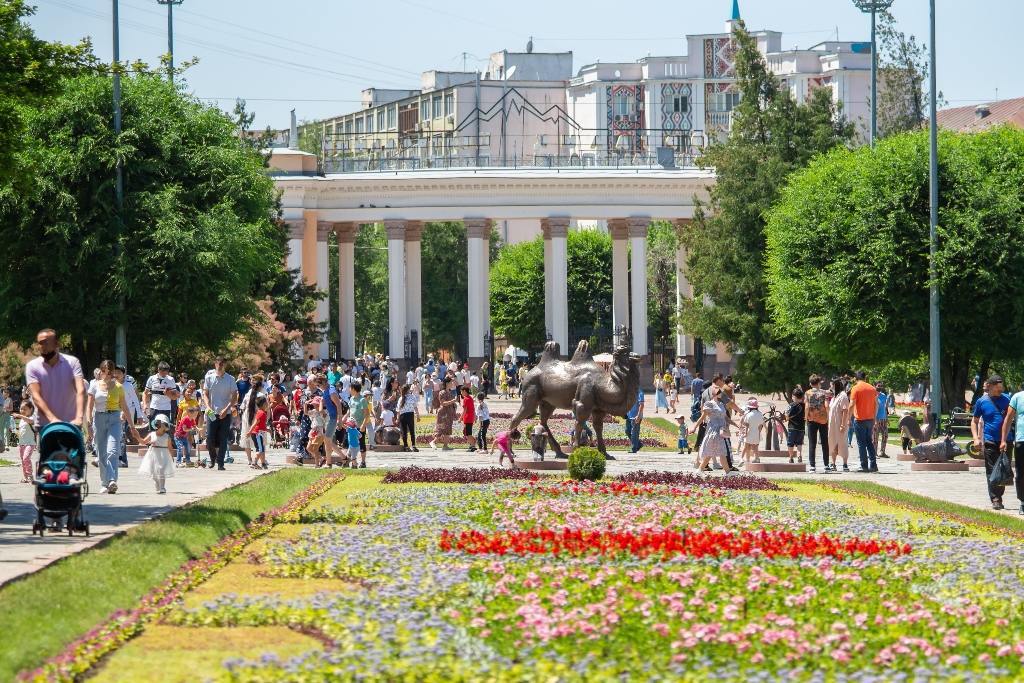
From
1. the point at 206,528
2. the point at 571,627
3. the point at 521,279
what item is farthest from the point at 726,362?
the point at 571,627

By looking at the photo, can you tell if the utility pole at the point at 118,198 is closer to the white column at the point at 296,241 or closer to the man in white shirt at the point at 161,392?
the man in white shirt at the point at 161,392

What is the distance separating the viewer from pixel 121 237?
40.3 metres

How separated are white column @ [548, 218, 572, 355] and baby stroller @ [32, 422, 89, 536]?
5549 centimetres

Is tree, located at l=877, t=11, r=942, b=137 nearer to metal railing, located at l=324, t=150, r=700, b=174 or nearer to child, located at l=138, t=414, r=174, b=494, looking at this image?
metal railing, located at l=324, t=150, r=700, b=174

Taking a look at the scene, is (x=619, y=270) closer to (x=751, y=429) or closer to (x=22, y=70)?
(x=751, y=429)

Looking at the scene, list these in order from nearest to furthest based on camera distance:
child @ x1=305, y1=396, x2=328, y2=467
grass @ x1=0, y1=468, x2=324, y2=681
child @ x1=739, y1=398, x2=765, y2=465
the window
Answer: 1. grass @ x1=0, y1=468, x2=324, y2=681
2. child @ x1=739, y1=398, x2=765, y2=465
3. child @ x1=305, y1=396, x2=328, y2=467
4. the window

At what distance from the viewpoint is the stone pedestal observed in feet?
92.5

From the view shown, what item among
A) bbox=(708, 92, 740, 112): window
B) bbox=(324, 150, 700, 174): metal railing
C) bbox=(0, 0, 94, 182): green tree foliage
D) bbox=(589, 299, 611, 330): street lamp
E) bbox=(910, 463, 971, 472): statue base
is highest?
bbox=(708, 92, 740, 112): window

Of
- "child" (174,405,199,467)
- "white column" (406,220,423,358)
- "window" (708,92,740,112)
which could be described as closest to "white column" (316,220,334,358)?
"white column" (406,220,423,358)

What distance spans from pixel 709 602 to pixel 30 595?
516cm

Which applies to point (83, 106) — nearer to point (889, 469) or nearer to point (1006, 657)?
point (889, 469)

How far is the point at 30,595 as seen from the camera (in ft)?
37.6

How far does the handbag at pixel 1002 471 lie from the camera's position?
20.4 meters

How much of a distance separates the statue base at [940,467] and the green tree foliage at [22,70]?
16654 millimetres
